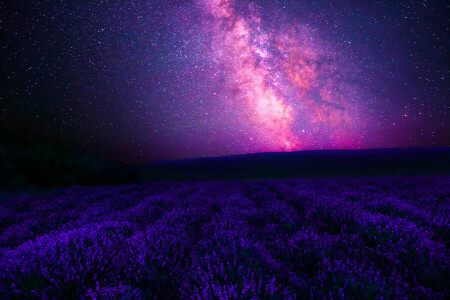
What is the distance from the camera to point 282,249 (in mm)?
2391

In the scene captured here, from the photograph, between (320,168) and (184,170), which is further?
(184,170)

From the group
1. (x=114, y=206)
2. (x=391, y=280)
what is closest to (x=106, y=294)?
(x=391, y=280)

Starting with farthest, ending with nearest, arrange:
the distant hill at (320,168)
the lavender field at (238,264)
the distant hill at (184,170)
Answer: the distant hill at (320,168) < the distant hill at (184,170) < the lavender field at (238,264)

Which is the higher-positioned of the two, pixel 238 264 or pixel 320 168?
pixel 238 264

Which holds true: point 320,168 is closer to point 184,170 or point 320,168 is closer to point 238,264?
point 184,170

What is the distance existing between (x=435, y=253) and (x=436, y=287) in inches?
19.1

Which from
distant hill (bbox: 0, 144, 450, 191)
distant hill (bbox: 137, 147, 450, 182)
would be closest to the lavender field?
distant hill (bbox: 0, 144, 450, 191)

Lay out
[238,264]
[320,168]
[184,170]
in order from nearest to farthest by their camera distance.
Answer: [238,264] → [320,168] → [184,170]

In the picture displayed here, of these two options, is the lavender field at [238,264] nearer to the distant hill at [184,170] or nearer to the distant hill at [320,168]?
the distant hill at [184,170]

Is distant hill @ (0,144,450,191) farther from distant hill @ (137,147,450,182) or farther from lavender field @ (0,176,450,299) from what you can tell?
lavender field @ (0,176,450,299)

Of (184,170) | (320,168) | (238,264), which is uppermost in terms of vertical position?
(238,264)

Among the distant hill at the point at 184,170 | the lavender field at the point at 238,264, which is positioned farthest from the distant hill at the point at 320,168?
the lavender field at the point at 238,264

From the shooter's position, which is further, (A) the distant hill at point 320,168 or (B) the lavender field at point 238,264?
(A) the distant hill at point 320,168

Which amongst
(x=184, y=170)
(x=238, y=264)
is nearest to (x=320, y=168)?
(x=184, y=170)
